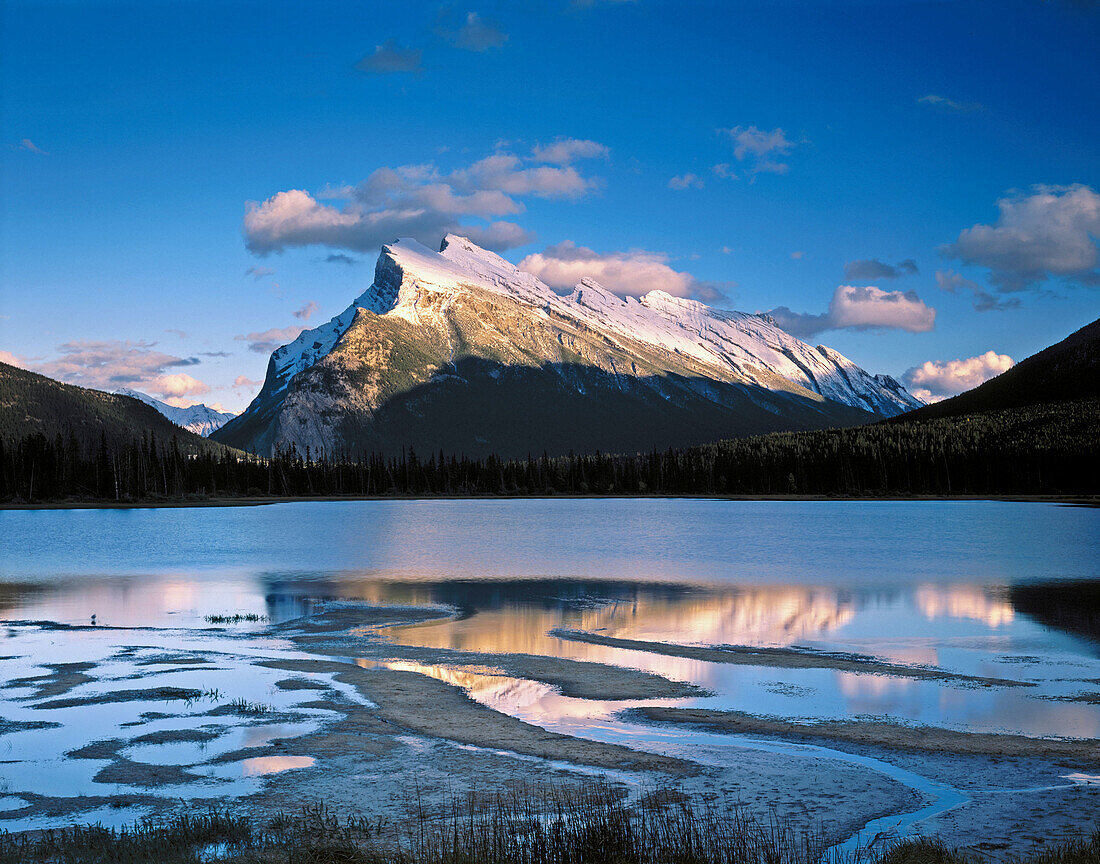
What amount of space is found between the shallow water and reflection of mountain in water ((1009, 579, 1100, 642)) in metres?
0.25

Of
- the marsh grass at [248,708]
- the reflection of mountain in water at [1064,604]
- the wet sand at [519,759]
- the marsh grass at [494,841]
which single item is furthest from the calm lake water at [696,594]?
the marsh grass at [494,841]

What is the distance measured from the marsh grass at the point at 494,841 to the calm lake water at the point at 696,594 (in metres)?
7.24

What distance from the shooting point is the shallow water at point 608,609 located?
72.8ft

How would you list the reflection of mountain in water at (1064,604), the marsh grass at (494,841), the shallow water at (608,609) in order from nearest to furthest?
the marsh grass at (494,841) → the shallow water at (608,609) → the reflection of mountain in water at (1064,604)

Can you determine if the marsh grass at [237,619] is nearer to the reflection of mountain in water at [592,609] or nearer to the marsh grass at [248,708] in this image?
the reflection of mountain in water at [592,609]

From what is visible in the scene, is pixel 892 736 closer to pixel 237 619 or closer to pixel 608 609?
pixel 608 609

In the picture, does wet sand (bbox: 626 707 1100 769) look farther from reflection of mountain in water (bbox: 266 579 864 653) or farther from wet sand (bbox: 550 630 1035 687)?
reflection of mountain in water (bbox: 266 579 864 653)

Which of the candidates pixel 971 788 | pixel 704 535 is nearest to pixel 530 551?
pixel 704 535

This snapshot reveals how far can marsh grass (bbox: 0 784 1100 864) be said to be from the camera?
1241 centimetres

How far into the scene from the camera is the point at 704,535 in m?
99.2

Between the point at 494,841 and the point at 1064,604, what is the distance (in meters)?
40.1

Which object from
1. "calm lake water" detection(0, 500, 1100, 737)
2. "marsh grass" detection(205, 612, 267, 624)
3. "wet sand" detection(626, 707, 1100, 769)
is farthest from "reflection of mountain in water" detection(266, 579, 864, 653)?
"wet sand" detection(626, 707, 1100, 769)

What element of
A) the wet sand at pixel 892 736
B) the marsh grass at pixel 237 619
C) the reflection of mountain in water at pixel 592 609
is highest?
the marsh grass at pixel 237 619

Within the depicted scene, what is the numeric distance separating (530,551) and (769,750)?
5979 centimetres
